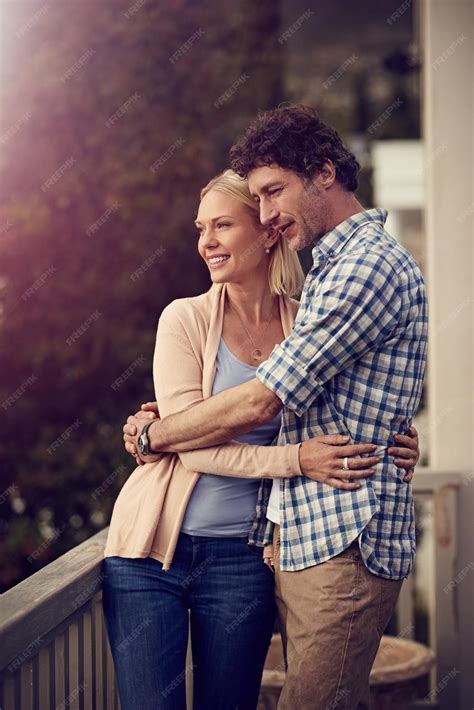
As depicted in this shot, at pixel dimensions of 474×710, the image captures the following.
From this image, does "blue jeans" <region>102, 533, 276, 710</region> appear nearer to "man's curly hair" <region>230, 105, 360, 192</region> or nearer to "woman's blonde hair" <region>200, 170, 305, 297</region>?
"woman's blonde hair" <region>200, 170, 305, 297</region>

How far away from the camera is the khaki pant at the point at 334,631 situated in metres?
1.65

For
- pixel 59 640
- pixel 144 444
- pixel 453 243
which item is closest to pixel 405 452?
pixel 144 444

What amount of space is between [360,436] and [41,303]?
7.17 feet

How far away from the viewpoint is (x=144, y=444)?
6.12 feet

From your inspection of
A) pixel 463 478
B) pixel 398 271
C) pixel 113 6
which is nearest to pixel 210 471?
pixel 398 271

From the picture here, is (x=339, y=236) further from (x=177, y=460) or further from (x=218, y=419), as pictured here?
(x=177, y=460)

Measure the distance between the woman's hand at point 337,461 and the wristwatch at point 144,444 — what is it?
0.34 m

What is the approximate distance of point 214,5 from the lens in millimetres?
3965

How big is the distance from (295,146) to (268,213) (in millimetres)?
127

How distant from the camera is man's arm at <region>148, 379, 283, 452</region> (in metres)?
1.65

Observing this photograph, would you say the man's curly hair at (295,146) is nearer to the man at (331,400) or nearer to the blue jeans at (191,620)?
the man at (331,400)

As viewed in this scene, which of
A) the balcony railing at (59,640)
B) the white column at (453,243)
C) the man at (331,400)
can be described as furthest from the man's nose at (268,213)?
the white column at (453,243)

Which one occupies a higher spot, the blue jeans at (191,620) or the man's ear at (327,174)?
the man's ear at (327,174)

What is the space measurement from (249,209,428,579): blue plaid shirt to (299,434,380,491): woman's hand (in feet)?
0.06
